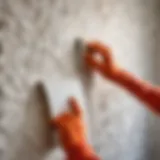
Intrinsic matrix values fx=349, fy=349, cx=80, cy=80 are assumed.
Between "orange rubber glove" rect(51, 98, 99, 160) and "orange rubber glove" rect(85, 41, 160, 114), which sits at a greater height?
"orange rubber glove" rect(85, 41, 160, 114)

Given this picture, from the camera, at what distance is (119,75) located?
45.1 inches

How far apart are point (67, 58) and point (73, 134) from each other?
10.9 inches

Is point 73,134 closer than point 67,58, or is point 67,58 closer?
point 73,134

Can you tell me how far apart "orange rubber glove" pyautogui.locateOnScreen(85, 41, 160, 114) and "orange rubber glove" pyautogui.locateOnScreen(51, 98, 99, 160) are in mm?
150

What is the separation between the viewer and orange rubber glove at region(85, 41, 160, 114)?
1.04 m

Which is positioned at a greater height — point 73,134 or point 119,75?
point 119,75

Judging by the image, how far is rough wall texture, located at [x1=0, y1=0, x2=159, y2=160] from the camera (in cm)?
101

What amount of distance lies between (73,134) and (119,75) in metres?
0.26

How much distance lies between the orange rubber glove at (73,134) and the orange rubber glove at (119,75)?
15 centimetres

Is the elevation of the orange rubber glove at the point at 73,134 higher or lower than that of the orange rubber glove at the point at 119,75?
lower

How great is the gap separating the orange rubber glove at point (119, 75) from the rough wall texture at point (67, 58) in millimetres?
65

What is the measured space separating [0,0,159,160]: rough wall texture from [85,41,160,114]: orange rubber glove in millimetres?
65

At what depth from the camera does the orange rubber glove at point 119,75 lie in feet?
3.42

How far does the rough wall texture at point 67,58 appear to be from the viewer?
101 cm
